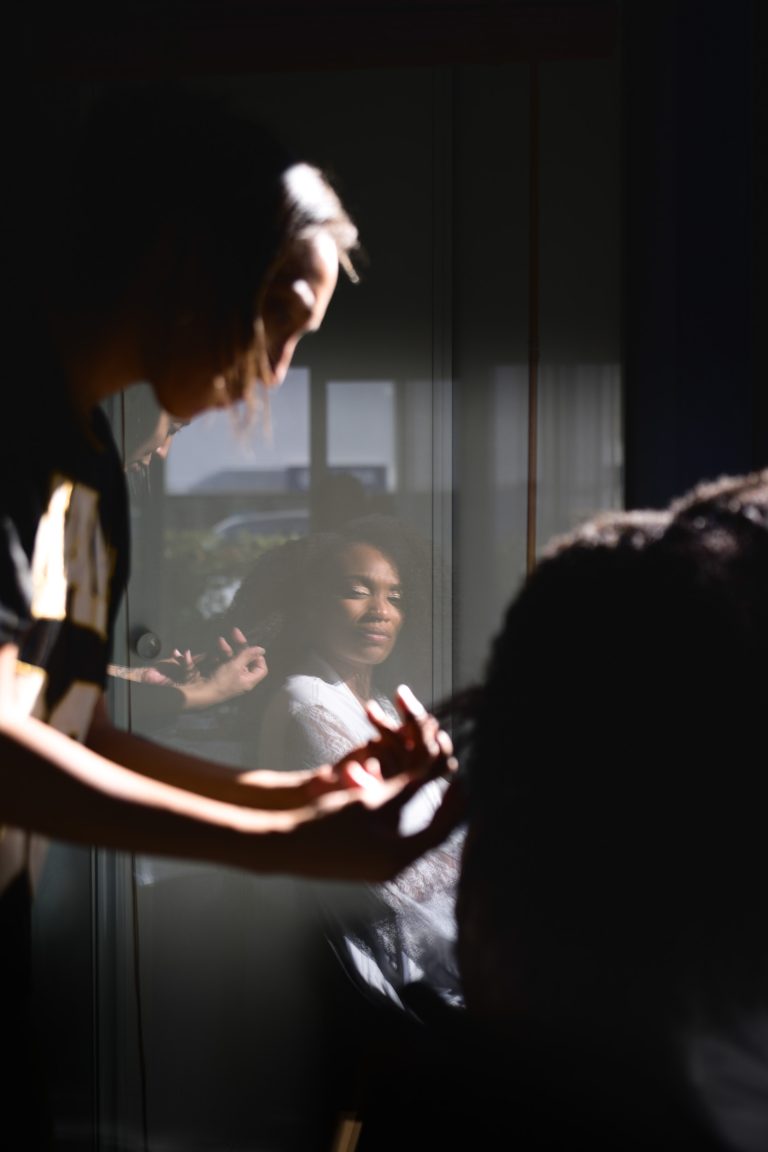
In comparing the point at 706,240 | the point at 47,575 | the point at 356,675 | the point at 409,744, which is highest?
the point at 706,240

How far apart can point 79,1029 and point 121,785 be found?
1.53m

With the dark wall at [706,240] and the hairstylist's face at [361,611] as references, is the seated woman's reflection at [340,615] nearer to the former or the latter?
the hairstylist's face at [361,611]

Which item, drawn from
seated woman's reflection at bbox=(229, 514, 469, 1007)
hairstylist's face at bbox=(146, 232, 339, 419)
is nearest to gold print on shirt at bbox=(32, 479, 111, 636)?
hairstylist's face at bbox=(146, 232, 339, 419)

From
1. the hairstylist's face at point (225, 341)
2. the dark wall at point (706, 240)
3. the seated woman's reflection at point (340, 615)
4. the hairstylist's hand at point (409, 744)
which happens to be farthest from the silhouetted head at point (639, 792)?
the seated woman's reflection at point (340, 615)

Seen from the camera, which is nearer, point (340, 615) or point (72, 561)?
point (72, 561)

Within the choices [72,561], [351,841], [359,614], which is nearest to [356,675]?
[359,614]

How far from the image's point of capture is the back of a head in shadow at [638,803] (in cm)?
77

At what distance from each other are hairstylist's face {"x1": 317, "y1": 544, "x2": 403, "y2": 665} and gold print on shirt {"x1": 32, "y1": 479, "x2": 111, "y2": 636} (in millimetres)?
893

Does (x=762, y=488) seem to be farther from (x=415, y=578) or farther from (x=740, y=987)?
(x=415, y=578)

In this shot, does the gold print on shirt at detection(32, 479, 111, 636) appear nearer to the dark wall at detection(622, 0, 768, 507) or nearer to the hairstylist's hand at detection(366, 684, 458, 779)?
the hairstylist's hand at detection(366, 684, 458, 779)

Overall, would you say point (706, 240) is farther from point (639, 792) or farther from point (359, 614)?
point (639, 792)

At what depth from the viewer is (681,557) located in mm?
796

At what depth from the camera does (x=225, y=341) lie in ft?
3.34

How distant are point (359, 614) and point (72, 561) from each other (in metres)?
1.00
